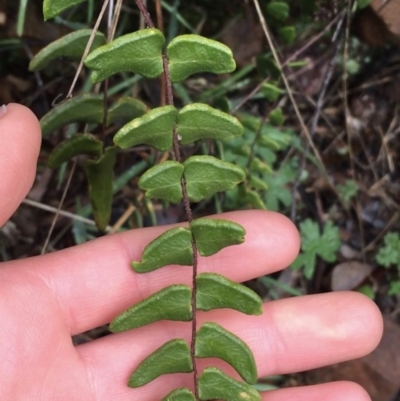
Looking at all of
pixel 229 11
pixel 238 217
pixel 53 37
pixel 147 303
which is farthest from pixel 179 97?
pixel 147 303

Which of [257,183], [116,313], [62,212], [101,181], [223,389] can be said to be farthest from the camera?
[62,212]

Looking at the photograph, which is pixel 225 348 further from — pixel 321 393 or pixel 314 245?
pixel 314 245

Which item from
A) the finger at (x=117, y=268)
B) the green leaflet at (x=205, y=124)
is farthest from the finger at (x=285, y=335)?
the green leaflet at (x=205, y=124)

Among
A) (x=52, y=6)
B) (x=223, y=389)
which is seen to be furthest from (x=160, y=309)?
(x=52, y=6)

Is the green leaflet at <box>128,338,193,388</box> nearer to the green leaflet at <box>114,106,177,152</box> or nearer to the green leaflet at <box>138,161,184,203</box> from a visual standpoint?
the green leaflet at <box>138,161,184,203</box>

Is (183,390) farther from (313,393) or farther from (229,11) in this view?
(229,11)

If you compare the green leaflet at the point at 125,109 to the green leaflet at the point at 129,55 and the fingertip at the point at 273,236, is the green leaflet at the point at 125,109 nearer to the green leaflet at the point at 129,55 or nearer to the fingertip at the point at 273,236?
the green leaflet at the point at 129,55

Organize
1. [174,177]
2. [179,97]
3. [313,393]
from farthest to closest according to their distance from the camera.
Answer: [179,97] < [313,393] < [174,177]
